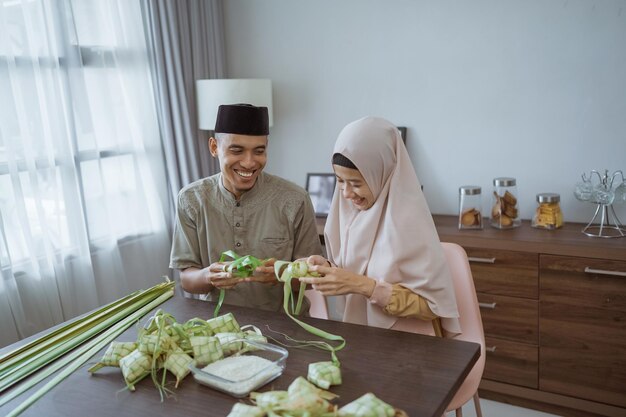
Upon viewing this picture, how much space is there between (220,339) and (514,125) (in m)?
2.32

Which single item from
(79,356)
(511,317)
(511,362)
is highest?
(79,356)

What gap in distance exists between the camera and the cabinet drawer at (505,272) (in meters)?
2.91

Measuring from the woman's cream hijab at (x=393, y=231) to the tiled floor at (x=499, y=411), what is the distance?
123 cm

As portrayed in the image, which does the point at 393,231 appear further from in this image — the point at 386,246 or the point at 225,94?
the point at 225,94

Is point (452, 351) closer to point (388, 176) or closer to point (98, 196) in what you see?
point (388, 176)

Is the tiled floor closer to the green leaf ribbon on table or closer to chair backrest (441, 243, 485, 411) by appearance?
chair backrest (441, 243, 485, 411)

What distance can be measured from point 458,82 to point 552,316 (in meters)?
1.40

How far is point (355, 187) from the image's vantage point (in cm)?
206

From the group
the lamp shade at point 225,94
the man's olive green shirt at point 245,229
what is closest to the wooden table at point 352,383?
the man's olive green shirt at point 245,229

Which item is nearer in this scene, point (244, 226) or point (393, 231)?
point (393, 231)

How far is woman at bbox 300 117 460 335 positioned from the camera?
1.92 m

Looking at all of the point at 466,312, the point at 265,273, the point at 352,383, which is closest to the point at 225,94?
the point at 265,273

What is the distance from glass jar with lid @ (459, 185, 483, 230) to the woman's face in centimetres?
125

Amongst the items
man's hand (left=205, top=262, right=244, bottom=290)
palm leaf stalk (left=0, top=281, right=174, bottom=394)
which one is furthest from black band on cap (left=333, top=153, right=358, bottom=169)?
palm leaf stalk (left=0, top=281, right=174, bottom=394)
